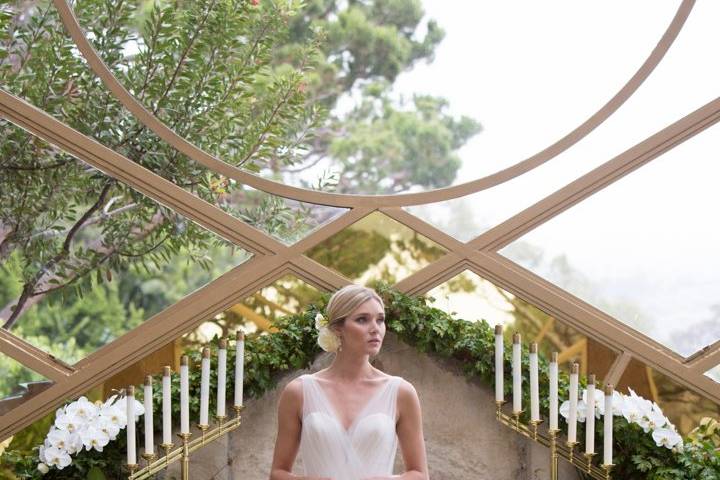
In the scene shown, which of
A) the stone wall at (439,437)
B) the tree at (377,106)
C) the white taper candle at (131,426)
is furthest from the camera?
the tree at (377,106)

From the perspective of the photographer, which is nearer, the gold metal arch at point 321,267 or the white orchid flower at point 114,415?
the white orchid flower at point 114,415

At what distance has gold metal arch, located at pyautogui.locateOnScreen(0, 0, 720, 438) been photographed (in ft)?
13.9

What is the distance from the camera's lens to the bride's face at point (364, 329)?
11.4ft

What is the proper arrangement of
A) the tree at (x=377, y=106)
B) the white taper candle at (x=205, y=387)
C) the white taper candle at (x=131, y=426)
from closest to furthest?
1. the white taper candle at (x=131, y=426)
2. the white taper candle at (x=205, y=387)
3. the tree at (x=377, y=106)

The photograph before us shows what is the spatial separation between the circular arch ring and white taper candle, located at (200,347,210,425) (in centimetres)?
72

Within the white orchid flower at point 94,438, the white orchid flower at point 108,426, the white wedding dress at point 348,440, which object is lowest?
the white wedding dress at point 348,440

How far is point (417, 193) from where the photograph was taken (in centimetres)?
436

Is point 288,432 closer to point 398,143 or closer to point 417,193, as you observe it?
point 417,193

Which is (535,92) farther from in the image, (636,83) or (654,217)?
(636,83)

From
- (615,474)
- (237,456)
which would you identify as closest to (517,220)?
(615,474)

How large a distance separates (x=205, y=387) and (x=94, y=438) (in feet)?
1.35

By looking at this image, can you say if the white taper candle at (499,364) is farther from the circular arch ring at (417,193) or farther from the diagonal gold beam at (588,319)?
the circular arch ring at (417,193)

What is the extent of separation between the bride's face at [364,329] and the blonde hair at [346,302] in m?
0.01

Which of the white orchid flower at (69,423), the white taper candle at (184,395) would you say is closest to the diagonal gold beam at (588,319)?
the white taper candle at (184,395)
